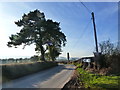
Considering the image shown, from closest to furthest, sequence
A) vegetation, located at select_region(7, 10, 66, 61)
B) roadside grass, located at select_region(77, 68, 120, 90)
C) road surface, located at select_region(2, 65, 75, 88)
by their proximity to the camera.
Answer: roadside grass, located at select_region(77, 68, 120, 90) → road surface, located at select_region(2, 65, 75, 88) → vegetation, located at select_region(7, 10, 66, 61)

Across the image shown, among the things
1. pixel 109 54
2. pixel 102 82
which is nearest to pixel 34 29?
pixel 109 54

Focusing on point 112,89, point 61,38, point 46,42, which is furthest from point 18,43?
point 112,89

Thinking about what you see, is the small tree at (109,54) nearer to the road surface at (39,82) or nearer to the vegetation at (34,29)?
the road surface at (39,82)

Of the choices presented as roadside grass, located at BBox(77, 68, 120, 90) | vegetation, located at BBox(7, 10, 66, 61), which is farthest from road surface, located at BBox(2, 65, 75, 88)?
vegetation, located at BBox(7, 10, 66, 61)

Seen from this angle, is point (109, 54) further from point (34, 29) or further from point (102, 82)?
point (34, 29)

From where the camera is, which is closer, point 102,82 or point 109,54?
point 102,82

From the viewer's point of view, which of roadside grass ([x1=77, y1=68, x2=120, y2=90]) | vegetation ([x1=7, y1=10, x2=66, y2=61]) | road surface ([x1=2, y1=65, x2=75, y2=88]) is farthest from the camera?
vegetation ([x1=7, y1=10, x2=66, y2=61])

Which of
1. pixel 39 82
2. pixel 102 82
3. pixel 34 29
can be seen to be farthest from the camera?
pixel 34 29

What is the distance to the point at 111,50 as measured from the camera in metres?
14.9

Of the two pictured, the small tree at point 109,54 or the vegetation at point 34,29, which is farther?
the vegetation at point 34,29

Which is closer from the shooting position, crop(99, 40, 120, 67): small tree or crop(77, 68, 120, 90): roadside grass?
crop(77, 68, 120, 90): roadside grass

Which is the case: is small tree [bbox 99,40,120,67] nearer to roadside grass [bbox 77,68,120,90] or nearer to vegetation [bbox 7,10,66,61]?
roadside grass [bbox 77,68,120,90]

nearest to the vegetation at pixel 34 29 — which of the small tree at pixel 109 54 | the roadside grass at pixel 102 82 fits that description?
the small tree at pixel 109 54

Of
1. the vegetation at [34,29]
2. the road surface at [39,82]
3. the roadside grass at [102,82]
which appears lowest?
the road surface at [39,82]
